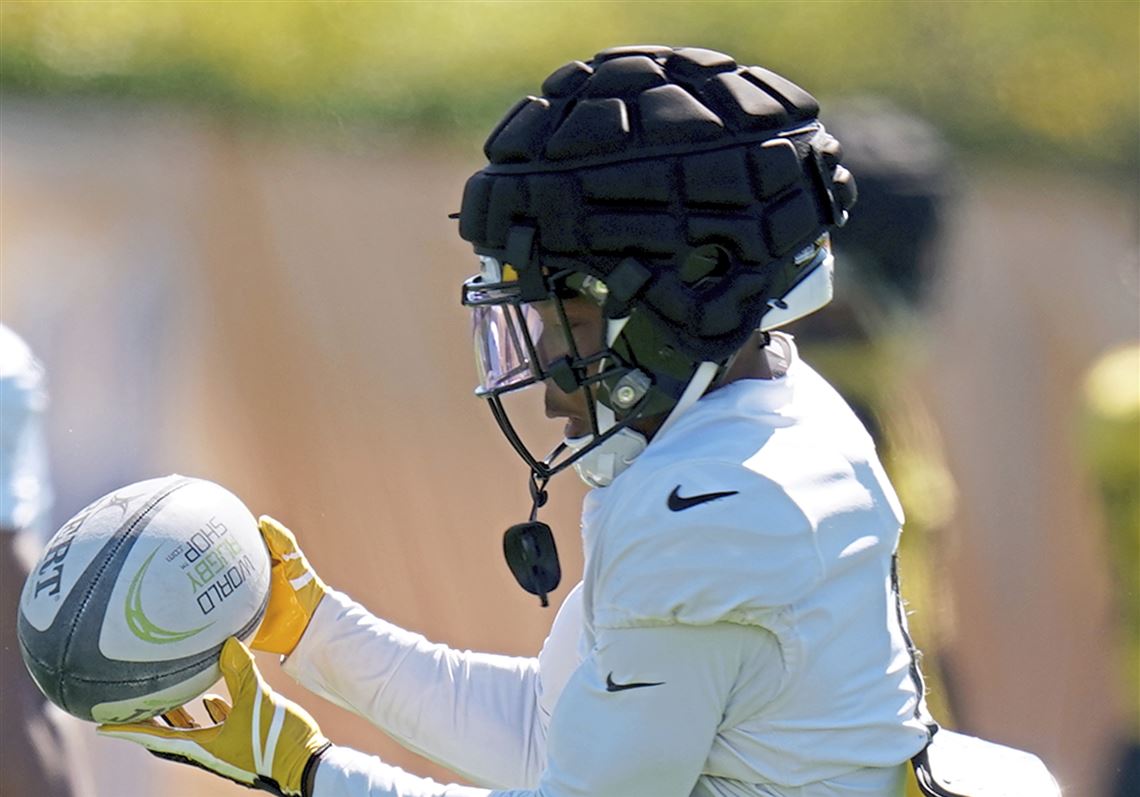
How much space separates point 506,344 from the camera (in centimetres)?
202

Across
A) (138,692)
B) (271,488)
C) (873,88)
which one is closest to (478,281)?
(138,692)

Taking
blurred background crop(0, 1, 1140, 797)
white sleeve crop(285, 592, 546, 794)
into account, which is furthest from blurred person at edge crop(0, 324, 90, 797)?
white sleeve crop(285, 592, 546, 794)

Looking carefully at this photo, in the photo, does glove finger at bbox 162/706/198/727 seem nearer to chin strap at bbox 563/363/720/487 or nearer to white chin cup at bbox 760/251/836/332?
chin strap at bbox 563/363/720/487

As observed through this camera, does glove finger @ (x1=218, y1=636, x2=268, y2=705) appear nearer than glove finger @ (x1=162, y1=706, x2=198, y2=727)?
Yes

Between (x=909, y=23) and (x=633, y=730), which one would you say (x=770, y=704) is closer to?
(x=633, y=730)

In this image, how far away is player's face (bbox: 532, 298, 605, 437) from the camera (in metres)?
1.89

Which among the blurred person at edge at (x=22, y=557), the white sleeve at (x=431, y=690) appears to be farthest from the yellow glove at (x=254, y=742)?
the blurred person at edge at (x=22, y=557)

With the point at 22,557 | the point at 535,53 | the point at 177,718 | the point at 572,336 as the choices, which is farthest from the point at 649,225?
the point at 535,53

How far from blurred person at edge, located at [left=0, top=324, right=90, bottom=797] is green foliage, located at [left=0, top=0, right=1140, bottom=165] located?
1.25m

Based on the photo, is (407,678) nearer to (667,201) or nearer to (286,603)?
(286,603)

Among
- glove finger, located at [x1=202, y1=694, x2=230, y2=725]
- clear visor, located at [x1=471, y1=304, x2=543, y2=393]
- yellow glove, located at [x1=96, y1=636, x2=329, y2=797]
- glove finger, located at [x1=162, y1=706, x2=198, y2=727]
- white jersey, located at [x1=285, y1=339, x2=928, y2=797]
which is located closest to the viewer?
white jersey, located at [x1=285, y1=339, x2=928, y2=797]

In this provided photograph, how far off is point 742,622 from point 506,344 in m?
0.53

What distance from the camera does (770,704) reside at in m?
1.74

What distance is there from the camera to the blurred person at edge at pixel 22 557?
2.93 meters
